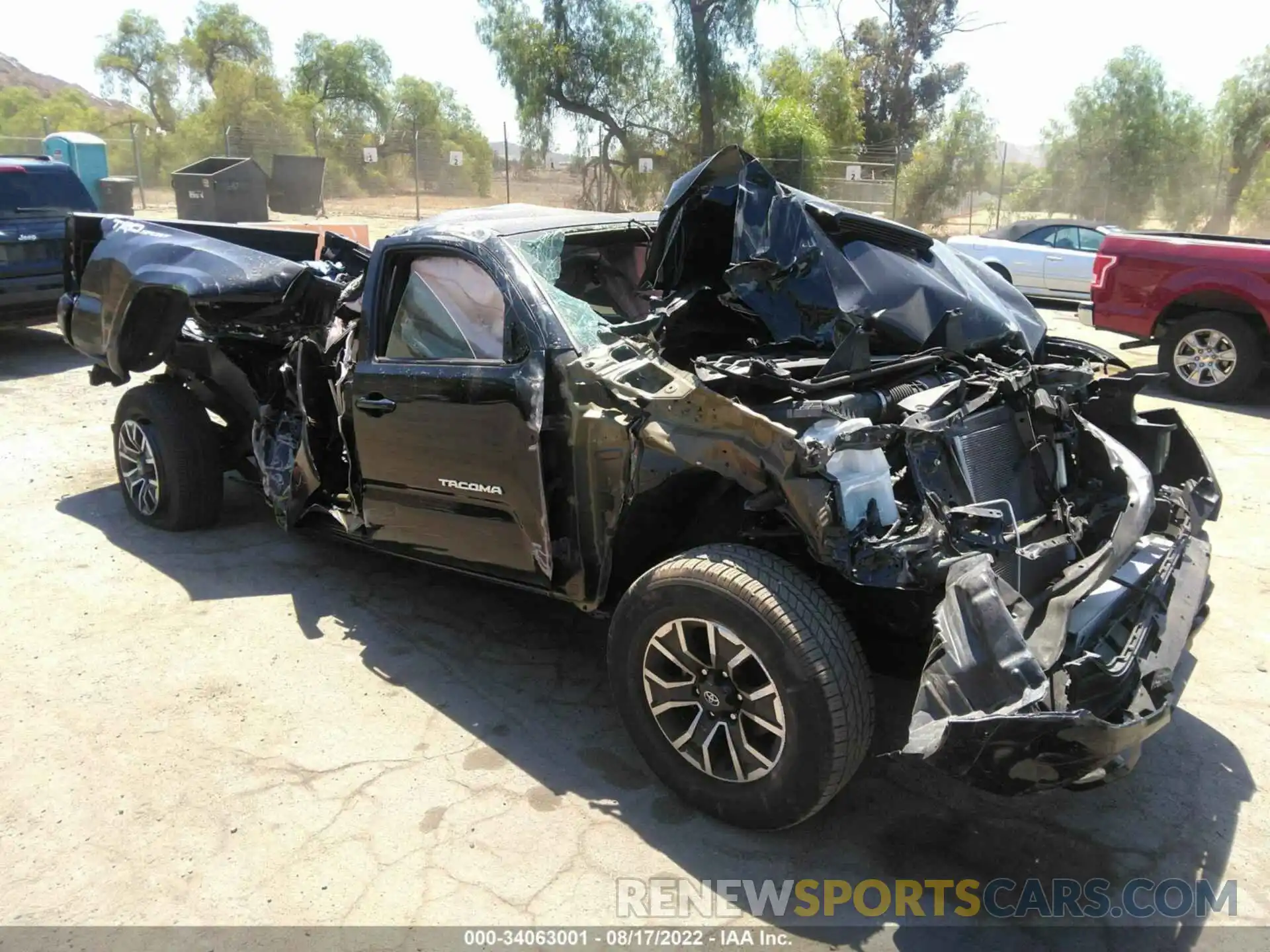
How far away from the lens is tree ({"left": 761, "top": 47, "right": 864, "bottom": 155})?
92.8 feet

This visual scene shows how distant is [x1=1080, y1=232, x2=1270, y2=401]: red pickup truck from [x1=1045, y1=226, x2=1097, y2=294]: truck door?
13.2 feet

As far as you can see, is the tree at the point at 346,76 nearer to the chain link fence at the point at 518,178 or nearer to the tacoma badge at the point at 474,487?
the chain link fence at the point at 518,178

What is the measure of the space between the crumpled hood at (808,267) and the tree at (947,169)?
25.8 metres

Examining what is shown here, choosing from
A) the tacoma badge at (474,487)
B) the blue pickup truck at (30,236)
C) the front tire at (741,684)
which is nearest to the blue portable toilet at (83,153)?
the blue pickup truck at (30,236)

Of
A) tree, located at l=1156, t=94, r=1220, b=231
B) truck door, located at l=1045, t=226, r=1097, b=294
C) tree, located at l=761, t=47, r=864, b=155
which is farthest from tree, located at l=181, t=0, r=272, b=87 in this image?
truck door, located at l=1045, t=226, r=1097, b=294

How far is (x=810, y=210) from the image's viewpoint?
12.6 feet

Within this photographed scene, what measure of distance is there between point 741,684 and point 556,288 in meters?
1.80

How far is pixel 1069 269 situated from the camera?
13.2 m

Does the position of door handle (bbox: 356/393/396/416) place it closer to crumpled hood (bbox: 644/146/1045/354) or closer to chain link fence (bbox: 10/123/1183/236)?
crumpled hood (bbox: 644/146/1045/354)

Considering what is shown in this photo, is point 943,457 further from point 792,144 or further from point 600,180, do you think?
point 600,180

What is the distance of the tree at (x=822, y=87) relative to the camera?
1114 inches

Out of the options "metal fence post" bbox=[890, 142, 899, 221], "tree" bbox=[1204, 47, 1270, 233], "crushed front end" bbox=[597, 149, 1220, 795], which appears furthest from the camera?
"tree" bbox=[1204, 47, 1270, 233]

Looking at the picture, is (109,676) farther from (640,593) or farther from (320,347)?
(640,593)

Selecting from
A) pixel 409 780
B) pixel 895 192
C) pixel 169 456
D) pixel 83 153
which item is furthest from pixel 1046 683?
pixel 895 192
